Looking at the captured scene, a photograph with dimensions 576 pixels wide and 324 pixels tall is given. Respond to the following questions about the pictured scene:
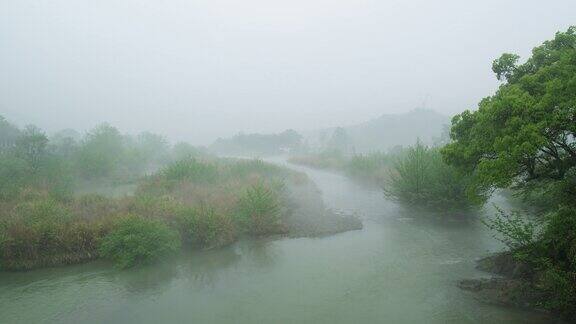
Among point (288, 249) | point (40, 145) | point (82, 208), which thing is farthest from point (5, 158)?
point (288, 249)

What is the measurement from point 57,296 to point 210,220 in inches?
262

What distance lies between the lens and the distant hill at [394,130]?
337ft

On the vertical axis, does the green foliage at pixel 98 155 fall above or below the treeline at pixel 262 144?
below

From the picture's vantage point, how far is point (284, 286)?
14.1 meters

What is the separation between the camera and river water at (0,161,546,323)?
38.9ft

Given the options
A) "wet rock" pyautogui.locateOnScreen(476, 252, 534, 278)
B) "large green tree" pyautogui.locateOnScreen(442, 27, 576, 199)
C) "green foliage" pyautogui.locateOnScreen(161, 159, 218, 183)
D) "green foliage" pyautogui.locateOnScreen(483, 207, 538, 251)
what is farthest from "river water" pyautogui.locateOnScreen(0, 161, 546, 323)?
"green foliage" pyautogui.locateOnScreen(161, 159, 218, 183)


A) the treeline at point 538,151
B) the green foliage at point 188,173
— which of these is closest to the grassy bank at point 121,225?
the green foliage at point 188,173

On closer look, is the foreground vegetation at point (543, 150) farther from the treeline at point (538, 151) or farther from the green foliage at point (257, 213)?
the green foliage at point (257, 213)

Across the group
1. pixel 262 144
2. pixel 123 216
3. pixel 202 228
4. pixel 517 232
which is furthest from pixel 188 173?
pixel 262 144

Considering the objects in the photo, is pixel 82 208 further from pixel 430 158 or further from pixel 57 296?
pixel 430 158

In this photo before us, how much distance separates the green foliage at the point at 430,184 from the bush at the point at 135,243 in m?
14.8

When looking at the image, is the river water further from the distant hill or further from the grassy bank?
the distant hill

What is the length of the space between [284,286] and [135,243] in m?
6.19

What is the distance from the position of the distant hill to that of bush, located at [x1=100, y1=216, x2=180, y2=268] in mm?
82343
